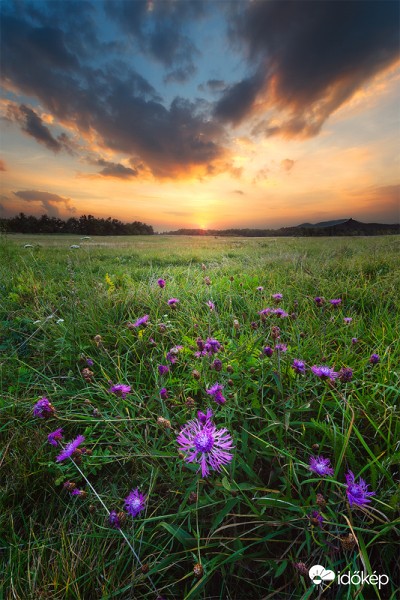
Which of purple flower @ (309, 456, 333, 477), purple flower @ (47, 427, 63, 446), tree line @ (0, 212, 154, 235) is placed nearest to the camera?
purple flower @ (309, 456, 333, 477)

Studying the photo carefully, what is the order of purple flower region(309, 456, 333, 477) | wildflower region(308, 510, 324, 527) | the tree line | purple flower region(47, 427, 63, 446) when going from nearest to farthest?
wildflower region(308, 510, 324, 527), purple flower region(309, 456, 333, 477), purple flower region(47, 427, 63, 446), the tree line

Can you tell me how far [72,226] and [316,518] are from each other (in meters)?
62.4

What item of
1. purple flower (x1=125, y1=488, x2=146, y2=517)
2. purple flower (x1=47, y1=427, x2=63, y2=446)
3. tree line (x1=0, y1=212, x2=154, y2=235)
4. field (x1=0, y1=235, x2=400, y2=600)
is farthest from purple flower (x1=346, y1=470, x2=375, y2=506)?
tree line (x1=0, y1=212, x2=154, y2=235)

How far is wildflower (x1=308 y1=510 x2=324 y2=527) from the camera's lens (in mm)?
907

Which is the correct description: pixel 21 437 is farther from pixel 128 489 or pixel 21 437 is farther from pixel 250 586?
pixel 250 586

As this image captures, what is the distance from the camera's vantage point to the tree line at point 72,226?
166ft

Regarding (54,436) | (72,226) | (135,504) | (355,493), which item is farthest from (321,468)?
(72,226)

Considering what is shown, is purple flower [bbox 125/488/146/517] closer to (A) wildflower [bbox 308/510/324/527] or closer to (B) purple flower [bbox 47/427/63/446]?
(B) purple flower [bbox 47/427/63/446]

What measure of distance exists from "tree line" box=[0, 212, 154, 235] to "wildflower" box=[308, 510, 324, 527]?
53.9m

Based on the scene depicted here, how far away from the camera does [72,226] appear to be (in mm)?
55688

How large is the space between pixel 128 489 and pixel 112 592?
0.37 m

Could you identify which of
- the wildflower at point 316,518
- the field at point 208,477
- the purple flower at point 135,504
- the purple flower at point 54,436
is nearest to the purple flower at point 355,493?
the field at point 208,477

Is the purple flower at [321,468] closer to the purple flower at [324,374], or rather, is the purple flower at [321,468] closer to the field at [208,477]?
the field at [208,477]

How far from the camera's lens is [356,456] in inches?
49.7
